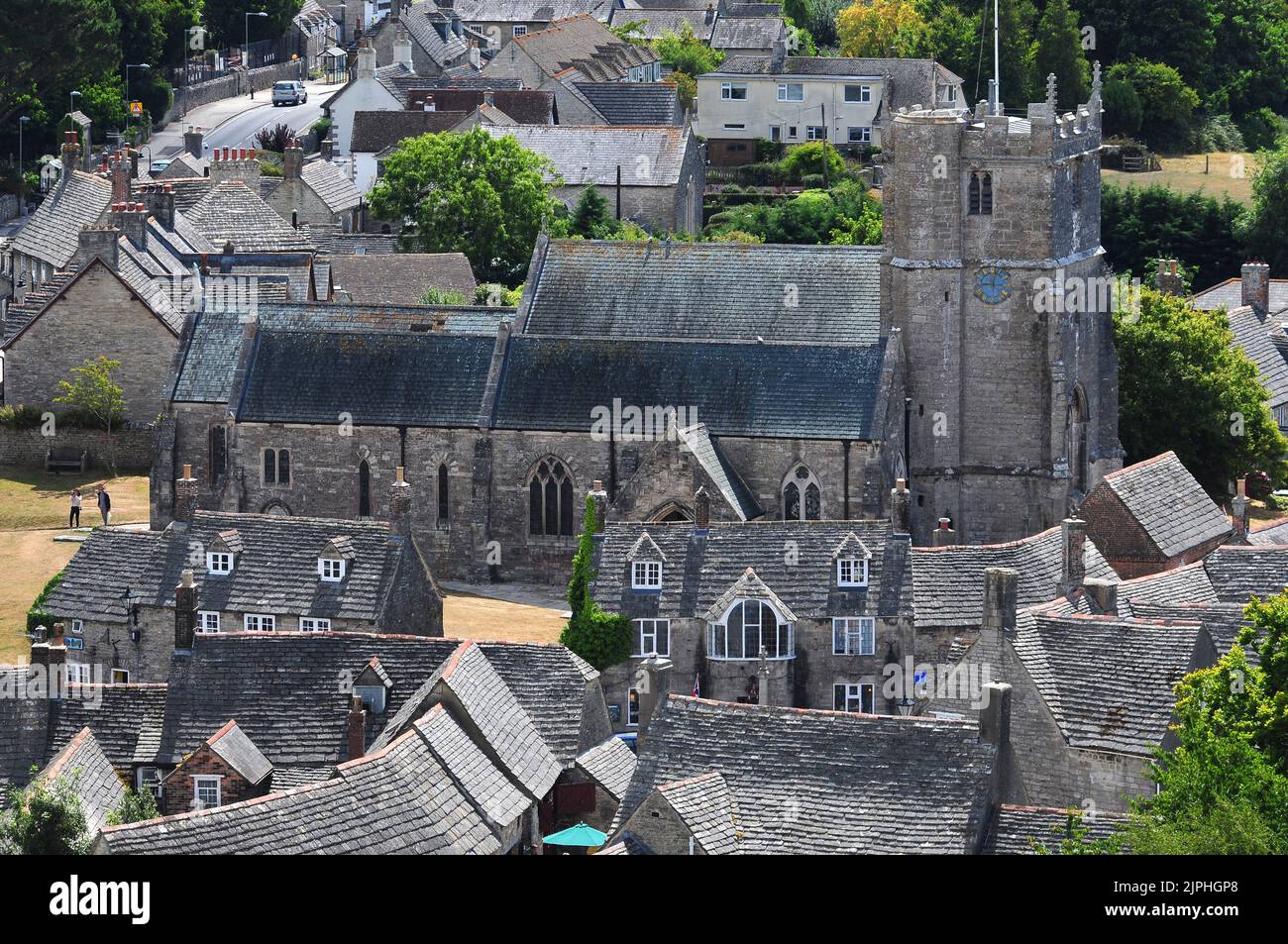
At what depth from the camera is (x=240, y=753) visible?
50062 mm

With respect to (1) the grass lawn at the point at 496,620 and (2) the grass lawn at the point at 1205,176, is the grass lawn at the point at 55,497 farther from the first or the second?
(2) the grass lawn at the point at 1205,176

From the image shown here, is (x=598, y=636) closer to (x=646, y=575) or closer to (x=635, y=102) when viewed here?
(x=646, y=575)

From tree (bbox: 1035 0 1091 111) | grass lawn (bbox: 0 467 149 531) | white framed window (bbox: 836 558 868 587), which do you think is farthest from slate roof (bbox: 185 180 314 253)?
tree (bbox: 1035 0 1091 111)

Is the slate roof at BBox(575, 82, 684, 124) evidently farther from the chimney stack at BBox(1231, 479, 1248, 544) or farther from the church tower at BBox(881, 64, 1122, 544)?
the chimney stack at BBox(1231, 479, 1248, 544)

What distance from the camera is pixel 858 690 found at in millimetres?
61438

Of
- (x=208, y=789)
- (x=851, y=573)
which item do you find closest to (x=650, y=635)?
(x=851, y=573)

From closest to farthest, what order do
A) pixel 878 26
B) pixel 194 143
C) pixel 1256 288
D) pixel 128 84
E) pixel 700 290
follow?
pixel 700 290 → pixel 1256 288 → pixel 194 143 → pixel 128 84 → pixel 878 26

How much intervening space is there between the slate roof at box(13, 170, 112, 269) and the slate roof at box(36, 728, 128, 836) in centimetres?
5966

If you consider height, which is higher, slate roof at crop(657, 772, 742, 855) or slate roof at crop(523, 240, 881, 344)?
slate roof at crop(523, 240, 881, 344)

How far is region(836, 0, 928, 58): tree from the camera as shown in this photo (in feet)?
568

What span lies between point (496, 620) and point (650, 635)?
11.7 meters

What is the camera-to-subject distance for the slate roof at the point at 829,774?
42531mm

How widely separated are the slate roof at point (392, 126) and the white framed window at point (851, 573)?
79.5 metres
